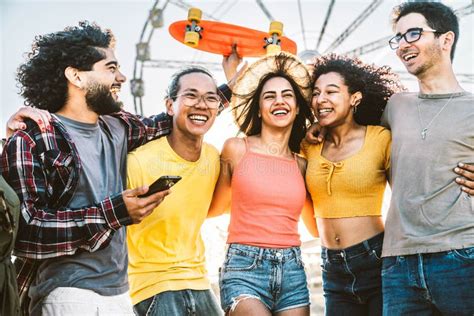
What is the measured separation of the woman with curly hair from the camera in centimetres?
394

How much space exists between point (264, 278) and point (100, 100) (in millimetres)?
1484

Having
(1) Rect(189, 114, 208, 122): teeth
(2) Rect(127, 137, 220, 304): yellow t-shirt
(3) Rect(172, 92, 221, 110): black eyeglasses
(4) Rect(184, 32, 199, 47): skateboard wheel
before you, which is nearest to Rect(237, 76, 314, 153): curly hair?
(3) Rect(172, 92, 221, 110): black eyeglasses

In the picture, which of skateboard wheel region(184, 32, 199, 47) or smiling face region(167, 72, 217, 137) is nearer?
smiling face region(167, 72, 217, 137)

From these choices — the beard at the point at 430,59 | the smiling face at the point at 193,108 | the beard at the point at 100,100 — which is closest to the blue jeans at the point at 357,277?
the beard at the point at 430,59

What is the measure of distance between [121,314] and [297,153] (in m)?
1.82

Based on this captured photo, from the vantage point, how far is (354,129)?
4301 millimetres

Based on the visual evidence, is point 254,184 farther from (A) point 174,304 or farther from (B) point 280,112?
(A) point 174,304

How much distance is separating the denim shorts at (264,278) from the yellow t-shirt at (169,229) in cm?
20

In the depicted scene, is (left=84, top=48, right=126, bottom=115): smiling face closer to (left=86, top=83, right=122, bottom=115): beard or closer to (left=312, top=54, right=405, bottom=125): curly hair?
(left=86, top=83, right=122, bottom=115): beard

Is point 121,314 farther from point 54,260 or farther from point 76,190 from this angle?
point 76,190

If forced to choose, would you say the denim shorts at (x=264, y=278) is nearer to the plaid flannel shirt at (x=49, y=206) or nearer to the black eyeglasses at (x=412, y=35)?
the plaid flannel shirt at (x=49, y=206)

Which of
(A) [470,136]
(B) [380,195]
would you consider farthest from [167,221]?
(A) [470,136]

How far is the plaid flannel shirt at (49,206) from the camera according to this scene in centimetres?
309

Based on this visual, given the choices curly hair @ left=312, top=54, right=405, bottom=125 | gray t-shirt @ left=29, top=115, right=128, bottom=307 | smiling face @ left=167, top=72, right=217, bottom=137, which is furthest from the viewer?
curly hair @ left=312, top=54, right=405, bottom=125
